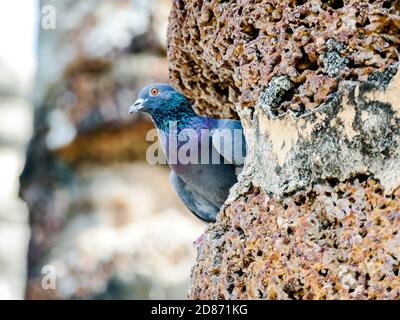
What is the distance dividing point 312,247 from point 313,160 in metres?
0.29

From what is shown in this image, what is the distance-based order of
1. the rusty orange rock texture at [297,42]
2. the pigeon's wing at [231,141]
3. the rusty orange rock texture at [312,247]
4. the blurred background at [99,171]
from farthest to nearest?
the blurred background at [99,171] < the pigeon's wing at [231,141] < the rusty orange rock texture at [297,42] < the rusty orange rock texture at [312,247]

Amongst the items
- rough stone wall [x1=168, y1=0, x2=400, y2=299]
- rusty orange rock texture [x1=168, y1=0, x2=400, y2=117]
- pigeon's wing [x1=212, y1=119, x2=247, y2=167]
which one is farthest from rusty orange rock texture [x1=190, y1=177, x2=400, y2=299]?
pigeon's wing [x1=212, y1=119, x2=247, y2=167]

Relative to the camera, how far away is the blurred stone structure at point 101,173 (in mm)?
8305

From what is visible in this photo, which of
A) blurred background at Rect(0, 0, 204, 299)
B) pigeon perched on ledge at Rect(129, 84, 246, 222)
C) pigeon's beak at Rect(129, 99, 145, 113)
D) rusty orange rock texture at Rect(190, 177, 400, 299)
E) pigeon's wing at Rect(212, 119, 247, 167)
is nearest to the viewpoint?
rusty orange rock texture at Rect(190, 177, 400, 299)

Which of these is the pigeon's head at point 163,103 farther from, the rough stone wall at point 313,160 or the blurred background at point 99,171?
the blurred background at point 99,171

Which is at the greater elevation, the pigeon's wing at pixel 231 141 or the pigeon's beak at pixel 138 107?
the pigeon's beak at pixel 138 107

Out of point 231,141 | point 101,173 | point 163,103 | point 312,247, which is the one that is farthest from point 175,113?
point 101,173

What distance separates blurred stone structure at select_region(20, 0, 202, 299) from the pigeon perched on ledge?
3132 mm

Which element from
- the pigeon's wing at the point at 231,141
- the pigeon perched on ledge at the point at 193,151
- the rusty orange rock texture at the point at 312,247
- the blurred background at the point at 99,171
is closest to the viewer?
the rusty orange rock texture at the point at 312,247

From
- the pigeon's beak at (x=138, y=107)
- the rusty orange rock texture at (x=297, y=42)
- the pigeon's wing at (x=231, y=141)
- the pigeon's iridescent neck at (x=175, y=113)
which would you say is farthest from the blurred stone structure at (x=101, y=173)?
the rusty orange rock texture at (x=297, y=42)

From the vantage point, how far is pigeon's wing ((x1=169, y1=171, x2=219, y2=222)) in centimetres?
493

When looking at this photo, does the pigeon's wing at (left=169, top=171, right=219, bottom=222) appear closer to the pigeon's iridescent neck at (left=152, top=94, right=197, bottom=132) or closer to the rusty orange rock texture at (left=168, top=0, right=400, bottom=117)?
the pigeon's iridescent neck at (left=152, top=94, right=197, bottom=132)

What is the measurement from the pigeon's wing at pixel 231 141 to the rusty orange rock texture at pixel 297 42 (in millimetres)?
508
